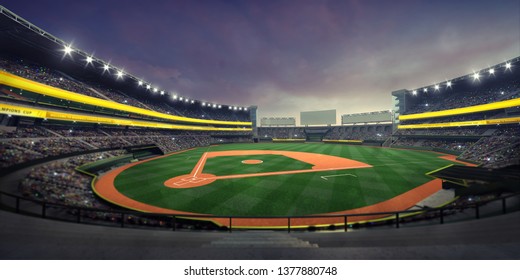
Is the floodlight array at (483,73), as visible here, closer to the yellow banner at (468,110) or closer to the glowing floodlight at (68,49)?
the yellow banner at (468,110)

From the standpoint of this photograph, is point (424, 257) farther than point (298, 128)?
No

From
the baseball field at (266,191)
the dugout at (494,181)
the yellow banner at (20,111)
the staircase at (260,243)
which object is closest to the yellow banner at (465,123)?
the baseball field at (266,191)

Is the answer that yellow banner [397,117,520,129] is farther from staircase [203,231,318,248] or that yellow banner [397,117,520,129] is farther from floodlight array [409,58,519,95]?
staircase [203,231,318,248]

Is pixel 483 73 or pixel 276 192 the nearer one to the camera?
pixel 276 192

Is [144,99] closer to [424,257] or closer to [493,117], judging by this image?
[424,257]

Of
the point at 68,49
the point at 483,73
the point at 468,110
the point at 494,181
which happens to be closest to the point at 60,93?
the point at 68,49

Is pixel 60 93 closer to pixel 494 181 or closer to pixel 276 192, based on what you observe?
pixel 276 192

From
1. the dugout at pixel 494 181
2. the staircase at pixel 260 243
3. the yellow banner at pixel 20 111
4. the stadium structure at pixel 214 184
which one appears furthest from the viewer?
the yellow banner at pixel 20 111

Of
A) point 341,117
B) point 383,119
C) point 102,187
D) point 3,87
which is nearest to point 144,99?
point 3,87
